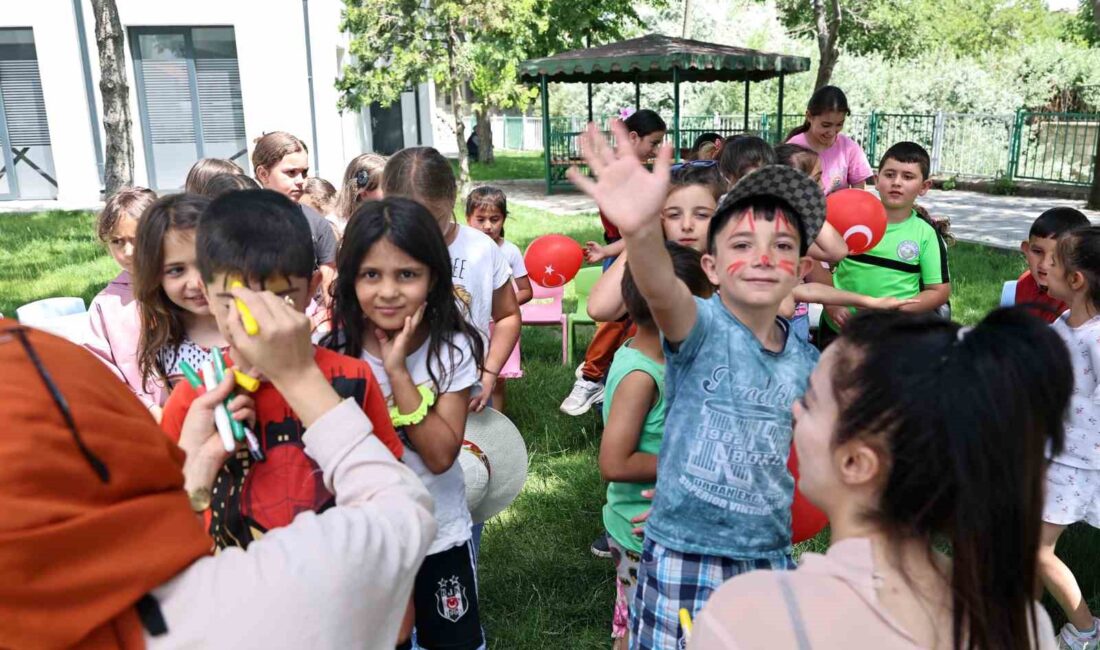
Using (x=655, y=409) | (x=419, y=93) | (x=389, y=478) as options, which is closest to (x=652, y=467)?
(x=655, y=409)

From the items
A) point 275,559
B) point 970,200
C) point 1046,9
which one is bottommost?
point 970,200

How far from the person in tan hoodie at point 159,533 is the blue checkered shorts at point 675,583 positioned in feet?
2.93

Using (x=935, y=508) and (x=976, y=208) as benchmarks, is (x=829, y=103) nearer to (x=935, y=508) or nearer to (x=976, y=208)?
(x=935, y=508)

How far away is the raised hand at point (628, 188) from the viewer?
5.21 feet

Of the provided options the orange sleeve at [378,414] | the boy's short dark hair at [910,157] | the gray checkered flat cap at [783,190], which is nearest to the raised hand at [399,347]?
the orange sleeve at [378,414]

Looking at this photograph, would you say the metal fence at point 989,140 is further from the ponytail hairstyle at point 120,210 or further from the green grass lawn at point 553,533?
the ponytail hairstyle at point 120,210

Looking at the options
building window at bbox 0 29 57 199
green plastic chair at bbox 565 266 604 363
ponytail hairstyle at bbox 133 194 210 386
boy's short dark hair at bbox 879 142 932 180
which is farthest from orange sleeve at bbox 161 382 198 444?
building window at bbox 0 29 57 199

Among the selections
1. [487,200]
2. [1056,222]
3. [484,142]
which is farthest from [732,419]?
[484,142]

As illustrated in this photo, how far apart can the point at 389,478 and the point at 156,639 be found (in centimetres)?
35

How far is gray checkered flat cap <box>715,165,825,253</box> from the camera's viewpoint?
1919 mm

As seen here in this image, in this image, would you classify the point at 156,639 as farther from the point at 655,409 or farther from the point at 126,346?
the point at 126,346

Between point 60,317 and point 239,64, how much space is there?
1441 centimetres

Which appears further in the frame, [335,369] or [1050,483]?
[1050,483]

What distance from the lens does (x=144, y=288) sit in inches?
90.0
